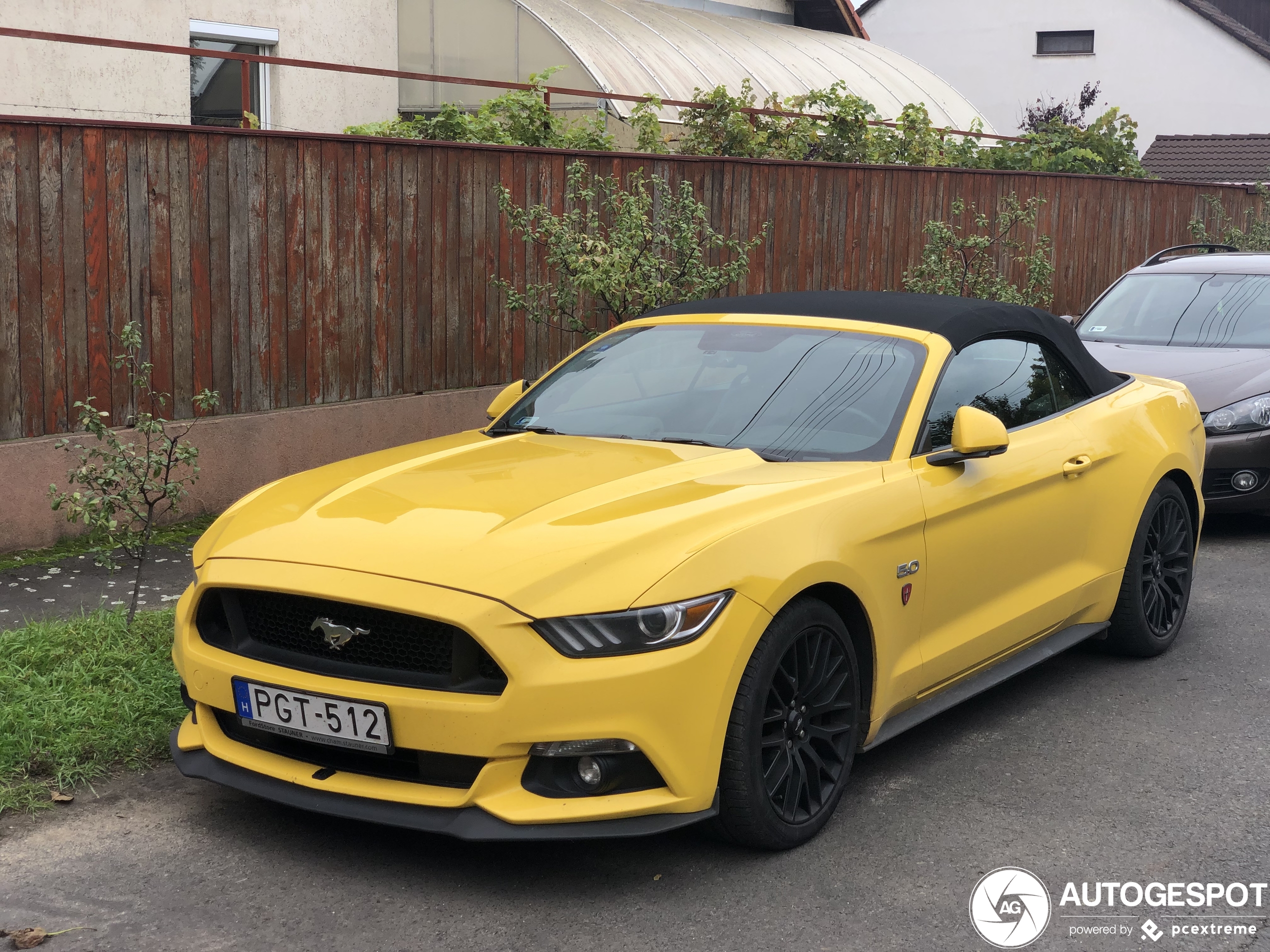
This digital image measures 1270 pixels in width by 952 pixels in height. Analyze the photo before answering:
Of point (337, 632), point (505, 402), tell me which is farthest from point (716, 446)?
point (337, 632)

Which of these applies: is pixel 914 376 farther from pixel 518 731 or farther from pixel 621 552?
pixel 518 731

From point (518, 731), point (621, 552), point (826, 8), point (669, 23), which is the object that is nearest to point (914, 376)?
point (621, 552)

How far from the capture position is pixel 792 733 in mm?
3953

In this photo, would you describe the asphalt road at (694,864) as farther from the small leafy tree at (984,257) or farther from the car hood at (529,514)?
the small leafy tree at (984,257)

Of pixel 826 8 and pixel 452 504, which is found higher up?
pixel 826 8

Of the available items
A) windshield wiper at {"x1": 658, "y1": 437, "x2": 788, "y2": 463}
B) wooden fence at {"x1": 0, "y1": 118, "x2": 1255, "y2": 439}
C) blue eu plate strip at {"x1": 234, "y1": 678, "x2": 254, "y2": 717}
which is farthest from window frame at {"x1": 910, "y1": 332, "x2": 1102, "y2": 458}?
wooden fence at {"x1": 0, "y1": 118, "x2": 1255, "y2": 439}

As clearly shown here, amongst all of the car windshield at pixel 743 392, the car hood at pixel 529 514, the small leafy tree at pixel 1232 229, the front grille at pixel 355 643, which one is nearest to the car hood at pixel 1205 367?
the car windshield at pixel 743 392

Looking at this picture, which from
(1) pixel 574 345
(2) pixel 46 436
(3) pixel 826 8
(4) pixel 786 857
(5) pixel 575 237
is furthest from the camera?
(3) pixel 826 8

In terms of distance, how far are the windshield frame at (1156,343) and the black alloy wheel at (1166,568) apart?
287 centimetres

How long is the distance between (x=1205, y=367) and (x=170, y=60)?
31.1 feet

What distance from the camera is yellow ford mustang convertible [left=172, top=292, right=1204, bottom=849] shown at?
11.6 ft

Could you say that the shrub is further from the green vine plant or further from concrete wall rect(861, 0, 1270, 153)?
concrete wall rect(861, 0, 1270, 153)

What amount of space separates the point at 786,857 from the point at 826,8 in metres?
22.9

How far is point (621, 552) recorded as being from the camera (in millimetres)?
3656
